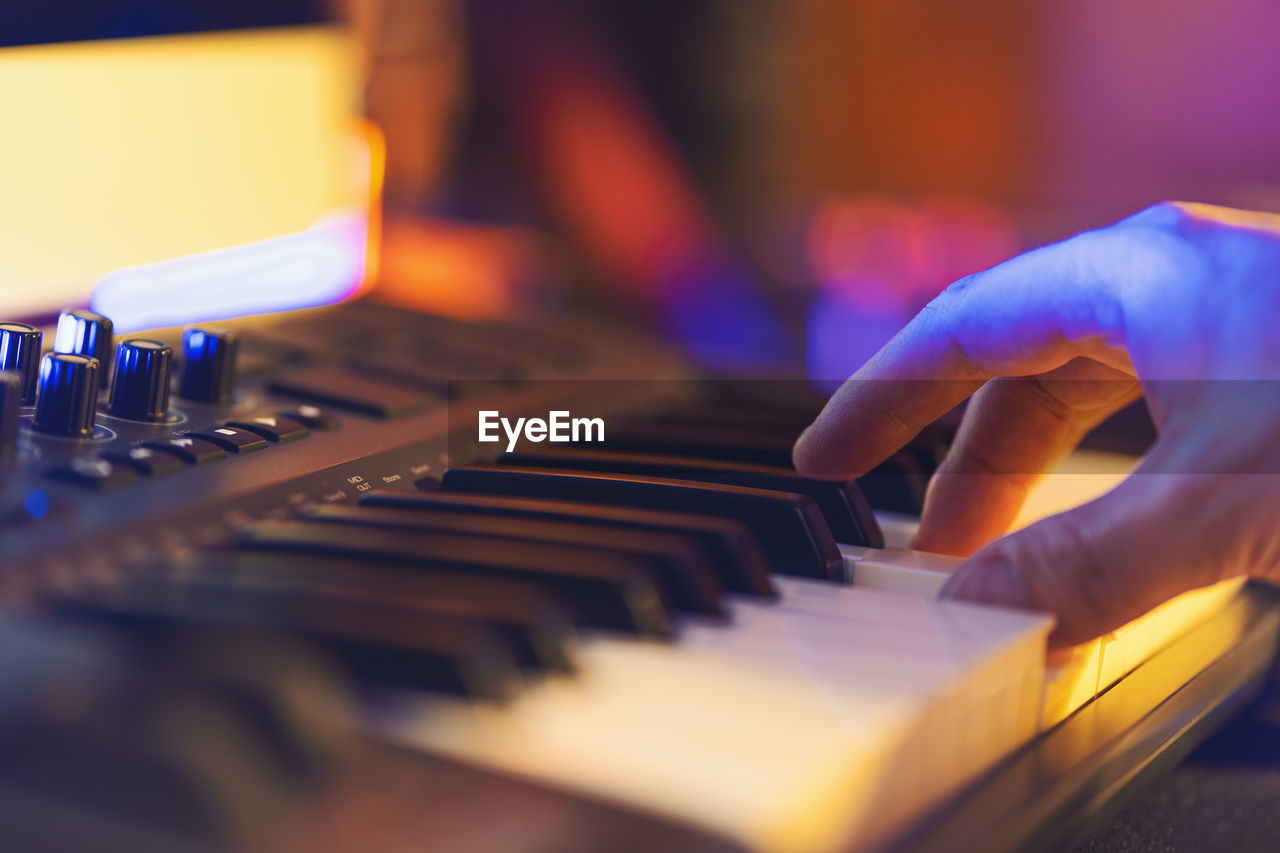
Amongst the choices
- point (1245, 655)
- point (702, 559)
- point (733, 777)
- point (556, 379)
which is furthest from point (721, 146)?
point (733, 777)

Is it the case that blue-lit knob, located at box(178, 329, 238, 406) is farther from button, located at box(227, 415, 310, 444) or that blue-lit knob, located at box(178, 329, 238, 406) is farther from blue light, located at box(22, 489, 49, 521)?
blue light, located at box(22, 489, 49, 521)

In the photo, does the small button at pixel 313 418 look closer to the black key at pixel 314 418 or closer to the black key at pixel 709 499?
the black key at pixel 314 418

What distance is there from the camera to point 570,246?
241 centimetres

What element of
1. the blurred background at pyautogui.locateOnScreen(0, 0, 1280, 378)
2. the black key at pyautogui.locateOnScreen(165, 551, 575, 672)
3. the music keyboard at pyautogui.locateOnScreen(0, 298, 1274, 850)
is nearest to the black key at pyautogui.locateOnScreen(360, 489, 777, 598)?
the music keyboard at pyautogui.locateOnScreen(0, 298, 1274, 850)

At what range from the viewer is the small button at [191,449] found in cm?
68

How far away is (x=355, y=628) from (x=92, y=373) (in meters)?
0.28

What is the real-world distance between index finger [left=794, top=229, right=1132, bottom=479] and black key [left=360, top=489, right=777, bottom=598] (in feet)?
0.36

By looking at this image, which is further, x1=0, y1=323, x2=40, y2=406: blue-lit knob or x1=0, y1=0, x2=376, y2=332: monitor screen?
x1=0, y1=0, x2=376, y2=332: monitor screen

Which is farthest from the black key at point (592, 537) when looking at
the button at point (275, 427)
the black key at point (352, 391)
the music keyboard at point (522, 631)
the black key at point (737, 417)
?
the black key at point (737, 417)

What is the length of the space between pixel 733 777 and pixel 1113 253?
0.42m

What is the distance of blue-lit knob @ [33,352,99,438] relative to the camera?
660mm

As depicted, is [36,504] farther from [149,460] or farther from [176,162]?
[176,162]

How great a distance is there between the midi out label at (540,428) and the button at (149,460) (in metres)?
0.29

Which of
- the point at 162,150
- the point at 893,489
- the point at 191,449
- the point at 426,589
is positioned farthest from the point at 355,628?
the point at 162,150
